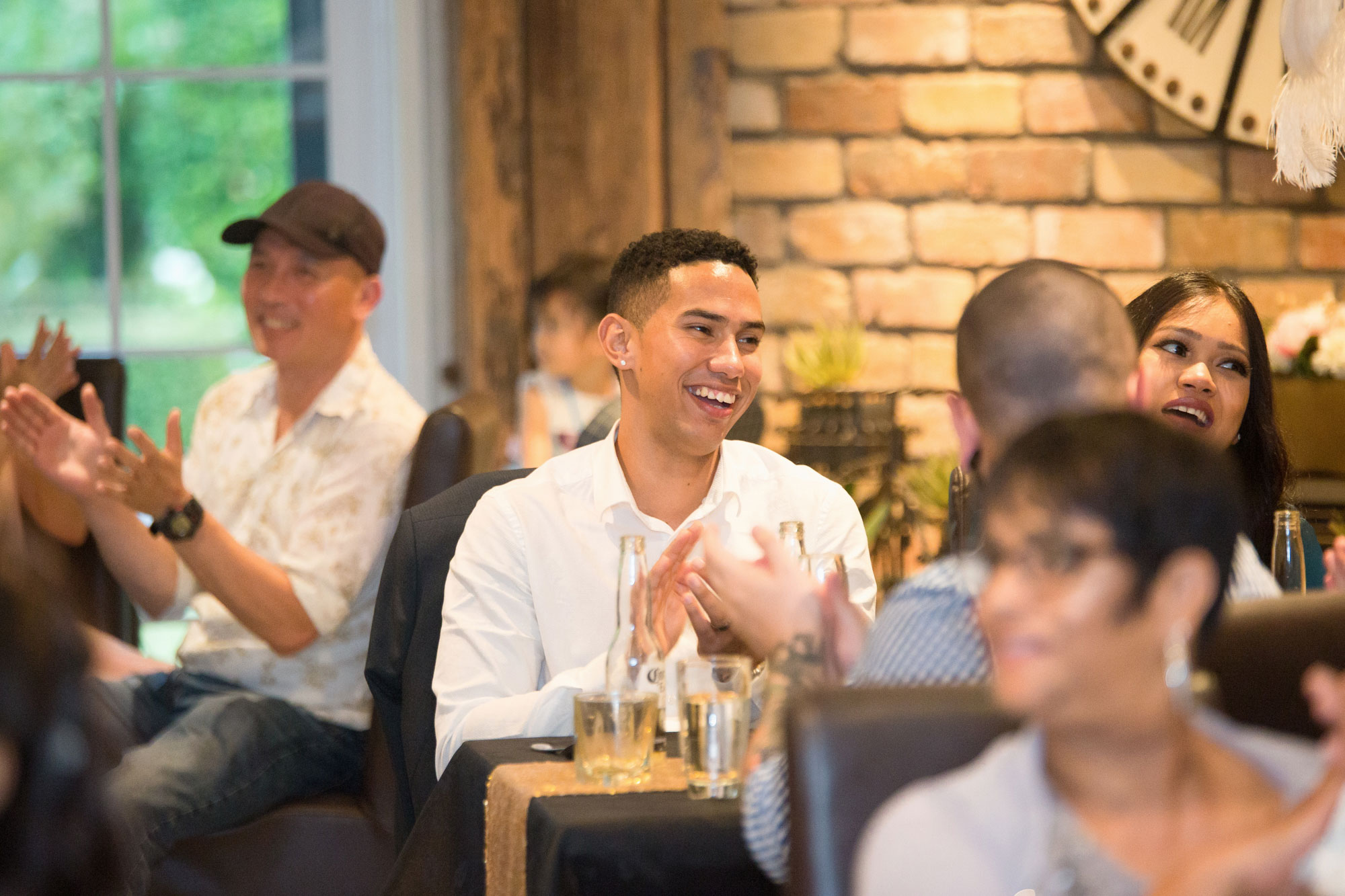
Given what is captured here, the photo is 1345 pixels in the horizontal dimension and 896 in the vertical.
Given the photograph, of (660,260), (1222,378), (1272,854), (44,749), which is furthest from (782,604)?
(1222,378)

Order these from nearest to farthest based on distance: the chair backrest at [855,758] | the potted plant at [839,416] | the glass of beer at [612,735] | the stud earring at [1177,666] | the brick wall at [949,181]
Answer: the stud earring at [1177,666] < the chair backrest at [855,758] < the glass of beer at [612,735] < the potted plant at [839,416] < the brick wall at [949,181]

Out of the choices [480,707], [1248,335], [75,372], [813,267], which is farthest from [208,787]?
[813,267]

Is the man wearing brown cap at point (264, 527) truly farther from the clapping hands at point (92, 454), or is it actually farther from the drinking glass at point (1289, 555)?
the drinking glass at point (1289, 555)

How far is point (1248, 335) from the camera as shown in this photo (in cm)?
218

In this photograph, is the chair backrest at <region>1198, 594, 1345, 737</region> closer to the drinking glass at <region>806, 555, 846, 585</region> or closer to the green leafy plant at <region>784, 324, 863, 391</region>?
the drinking glass at <region>806, 555, 846, 585</region>

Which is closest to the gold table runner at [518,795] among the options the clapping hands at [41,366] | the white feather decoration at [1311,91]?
the white feather decoration at [1311,91]

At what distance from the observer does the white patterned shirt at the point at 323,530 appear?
8.21 ft

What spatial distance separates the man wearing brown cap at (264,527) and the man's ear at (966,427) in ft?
4.65

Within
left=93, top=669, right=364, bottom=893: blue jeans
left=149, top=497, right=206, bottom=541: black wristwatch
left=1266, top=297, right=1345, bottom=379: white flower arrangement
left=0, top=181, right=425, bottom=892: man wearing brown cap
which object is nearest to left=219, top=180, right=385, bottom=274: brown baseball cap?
left=0, top=181, right=425, bottom=892: man wearing brown cap

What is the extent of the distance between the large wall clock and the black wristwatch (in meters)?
2.67

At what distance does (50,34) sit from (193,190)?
56 cm

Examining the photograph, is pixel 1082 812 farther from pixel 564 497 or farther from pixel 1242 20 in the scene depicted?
pixel 1242 20

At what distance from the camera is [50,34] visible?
3760mm

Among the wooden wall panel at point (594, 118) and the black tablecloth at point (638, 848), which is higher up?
the wooden wall panel at point (594, 118)
